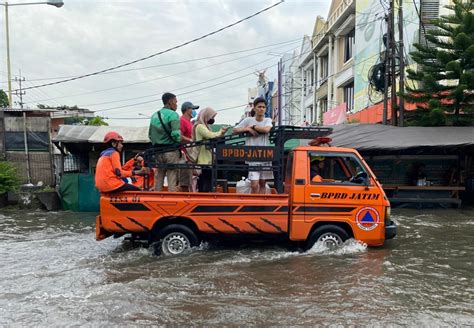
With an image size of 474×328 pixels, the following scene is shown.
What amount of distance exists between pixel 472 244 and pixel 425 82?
7.78 meters

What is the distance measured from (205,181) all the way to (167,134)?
1.26m

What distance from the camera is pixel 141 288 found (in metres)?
5.09

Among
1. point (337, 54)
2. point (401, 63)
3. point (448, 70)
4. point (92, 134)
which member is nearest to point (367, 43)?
point (337, 54)

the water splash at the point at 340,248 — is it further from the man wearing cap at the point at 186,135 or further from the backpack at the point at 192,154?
A: the backpack at the point at 192,154

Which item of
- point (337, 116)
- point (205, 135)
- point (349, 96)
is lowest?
point (205, 135)

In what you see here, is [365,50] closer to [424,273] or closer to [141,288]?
[424,273]

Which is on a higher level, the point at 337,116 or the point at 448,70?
the point at 448,70

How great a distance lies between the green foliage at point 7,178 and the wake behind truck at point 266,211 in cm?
905

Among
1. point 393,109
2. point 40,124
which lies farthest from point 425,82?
point 40,124

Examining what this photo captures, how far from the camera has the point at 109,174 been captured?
6.42m

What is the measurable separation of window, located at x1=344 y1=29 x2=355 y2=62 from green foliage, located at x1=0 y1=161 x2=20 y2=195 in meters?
18.9

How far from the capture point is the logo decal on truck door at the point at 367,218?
6535mm

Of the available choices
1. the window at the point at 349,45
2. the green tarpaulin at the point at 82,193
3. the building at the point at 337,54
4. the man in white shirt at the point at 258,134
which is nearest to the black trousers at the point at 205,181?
the man in white shirt at the point at 258,134

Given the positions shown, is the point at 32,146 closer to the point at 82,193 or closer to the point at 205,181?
the point at 82,193
